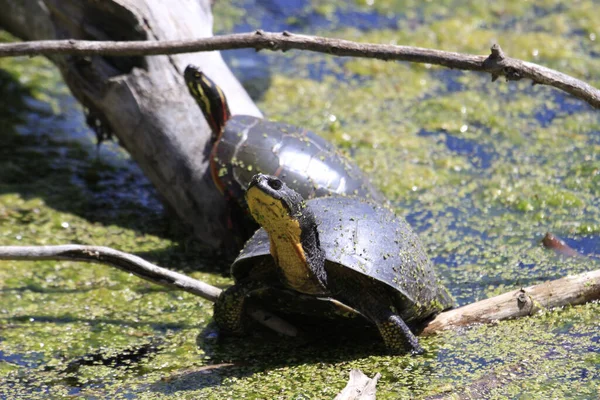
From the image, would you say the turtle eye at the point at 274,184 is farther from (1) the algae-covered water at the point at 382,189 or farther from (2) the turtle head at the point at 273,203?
(1) the algae-covered water at the point at 382,189

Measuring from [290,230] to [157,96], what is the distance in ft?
6.72

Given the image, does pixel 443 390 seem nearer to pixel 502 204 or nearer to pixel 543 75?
pixel 543 75

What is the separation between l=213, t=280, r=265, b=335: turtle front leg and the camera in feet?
11.5

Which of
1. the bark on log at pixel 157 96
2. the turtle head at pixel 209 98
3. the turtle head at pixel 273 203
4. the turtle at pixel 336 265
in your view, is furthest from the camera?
the bark on log at pixel 157 96

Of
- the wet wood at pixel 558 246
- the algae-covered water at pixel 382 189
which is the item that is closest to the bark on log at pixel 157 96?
the algae-covered water at pixel 382 189

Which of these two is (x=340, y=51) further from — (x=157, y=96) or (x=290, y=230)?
(x=157, y=96)

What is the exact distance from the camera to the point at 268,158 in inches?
171

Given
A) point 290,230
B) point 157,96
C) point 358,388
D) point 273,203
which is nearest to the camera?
point 358,388

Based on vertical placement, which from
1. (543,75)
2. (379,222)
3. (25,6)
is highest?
(543,75)

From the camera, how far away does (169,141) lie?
15.8 feet

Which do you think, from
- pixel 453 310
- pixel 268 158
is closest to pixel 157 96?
pixel 268 158

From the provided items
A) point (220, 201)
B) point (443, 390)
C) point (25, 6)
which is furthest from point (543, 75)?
point (25, 6)

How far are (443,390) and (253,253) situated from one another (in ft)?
3.16

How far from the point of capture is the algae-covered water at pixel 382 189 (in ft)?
10.7
